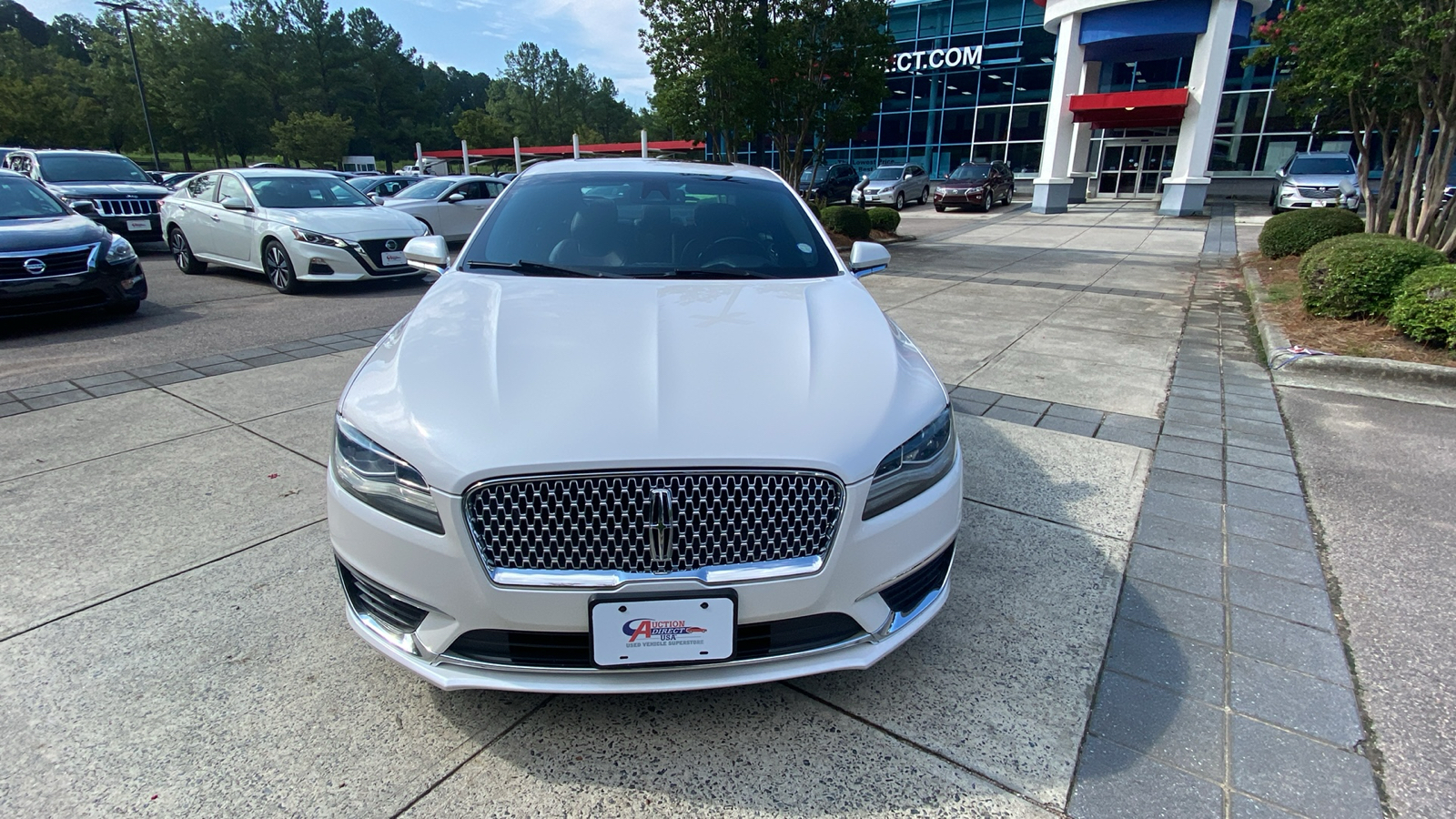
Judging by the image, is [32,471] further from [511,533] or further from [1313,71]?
[1313,71]

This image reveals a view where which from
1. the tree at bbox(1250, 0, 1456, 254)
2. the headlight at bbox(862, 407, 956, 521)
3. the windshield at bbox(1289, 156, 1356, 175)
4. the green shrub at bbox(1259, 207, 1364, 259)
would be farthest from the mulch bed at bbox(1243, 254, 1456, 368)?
the windshield at bbox(1289, 156, 1356, 175)

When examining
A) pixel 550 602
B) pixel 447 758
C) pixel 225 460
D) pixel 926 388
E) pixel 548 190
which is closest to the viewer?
pixel 550 602

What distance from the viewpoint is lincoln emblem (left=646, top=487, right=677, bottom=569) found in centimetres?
183

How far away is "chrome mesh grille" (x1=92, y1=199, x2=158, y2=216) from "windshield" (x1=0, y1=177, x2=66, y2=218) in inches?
224

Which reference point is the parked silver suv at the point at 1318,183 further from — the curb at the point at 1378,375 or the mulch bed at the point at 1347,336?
the curb at the point at 1378,375

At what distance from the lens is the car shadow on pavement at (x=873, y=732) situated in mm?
1971

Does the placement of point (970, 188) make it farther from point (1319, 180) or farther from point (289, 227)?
point (289, 227)

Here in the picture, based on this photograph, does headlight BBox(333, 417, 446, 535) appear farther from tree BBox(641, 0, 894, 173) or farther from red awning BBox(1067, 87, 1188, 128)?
red awning BBox(1067, 87, 1188, 128)

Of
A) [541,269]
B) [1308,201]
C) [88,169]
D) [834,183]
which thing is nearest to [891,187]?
[834,183]

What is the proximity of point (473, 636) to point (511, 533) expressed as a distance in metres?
0.31

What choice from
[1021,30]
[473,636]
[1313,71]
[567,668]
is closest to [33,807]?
[473,636]

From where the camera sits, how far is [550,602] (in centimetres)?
182

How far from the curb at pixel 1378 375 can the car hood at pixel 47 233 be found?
1101cm

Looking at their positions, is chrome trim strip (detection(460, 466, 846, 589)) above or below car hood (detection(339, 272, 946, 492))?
below
